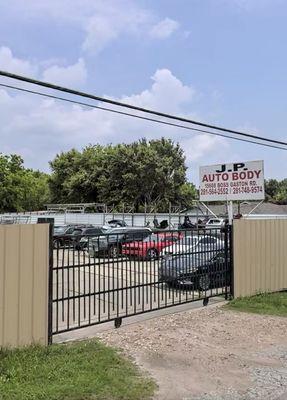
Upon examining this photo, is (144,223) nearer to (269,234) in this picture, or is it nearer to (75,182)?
(75,182)

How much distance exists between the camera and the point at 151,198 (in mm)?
65500

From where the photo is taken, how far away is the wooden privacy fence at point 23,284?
6.75 m

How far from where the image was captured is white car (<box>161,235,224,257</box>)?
973 centimetres

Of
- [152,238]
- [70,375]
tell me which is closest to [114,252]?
[152,238]

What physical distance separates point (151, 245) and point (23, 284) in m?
2.88

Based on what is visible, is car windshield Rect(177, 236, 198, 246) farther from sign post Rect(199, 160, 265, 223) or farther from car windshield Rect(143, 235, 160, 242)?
sign post Rect(199, 160, 265, 223)

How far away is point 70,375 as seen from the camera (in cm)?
588

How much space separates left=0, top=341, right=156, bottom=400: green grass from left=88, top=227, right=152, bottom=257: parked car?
1.62 metres

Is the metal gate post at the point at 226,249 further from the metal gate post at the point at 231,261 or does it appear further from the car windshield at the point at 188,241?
the car windshield at the point at 188,241

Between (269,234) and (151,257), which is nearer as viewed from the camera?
(151,257)

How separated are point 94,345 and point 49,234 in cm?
169

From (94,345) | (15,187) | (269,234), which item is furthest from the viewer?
(15,187)

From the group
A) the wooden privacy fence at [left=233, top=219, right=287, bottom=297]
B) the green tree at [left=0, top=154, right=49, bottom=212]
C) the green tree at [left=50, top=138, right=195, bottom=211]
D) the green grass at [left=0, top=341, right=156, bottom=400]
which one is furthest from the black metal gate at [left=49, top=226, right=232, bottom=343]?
the green tree at [left=50, top=138, right=195, bottom=211]

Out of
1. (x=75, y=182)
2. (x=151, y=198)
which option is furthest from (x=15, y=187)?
(x=151, y=198)
